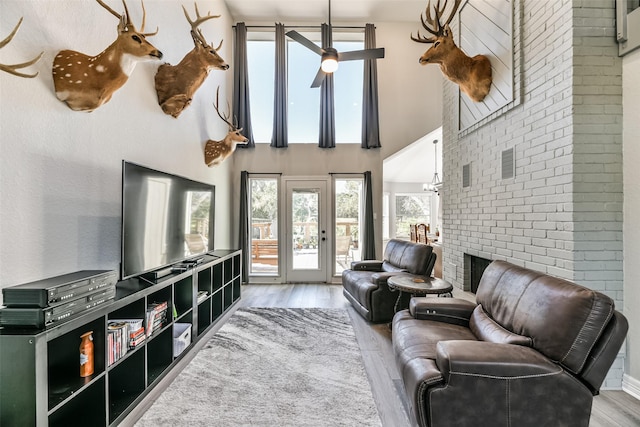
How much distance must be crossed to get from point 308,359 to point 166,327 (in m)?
1.24

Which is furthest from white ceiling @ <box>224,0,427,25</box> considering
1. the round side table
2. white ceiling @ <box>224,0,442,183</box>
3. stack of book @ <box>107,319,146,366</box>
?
stack of book @ <box>107,319,146,366</box>

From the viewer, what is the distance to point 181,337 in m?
2.76

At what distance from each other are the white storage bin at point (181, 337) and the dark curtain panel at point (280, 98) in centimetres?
371

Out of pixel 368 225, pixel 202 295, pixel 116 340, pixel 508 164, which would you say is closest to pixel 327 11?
pixel 368 225

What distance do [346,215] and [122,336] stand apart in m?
4.42

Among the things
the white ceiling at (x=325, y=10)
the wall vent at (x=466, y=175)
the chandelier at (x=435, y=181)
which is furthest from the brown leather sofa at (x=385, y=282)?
the chandelier at (x=435, y=181)

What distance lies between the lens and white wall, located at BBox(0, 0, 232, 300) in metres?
1.66

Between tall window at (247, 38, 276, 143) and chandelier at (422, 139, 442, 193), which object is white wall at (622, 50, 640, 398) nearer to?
tall window at (247, 38, 276, 143)

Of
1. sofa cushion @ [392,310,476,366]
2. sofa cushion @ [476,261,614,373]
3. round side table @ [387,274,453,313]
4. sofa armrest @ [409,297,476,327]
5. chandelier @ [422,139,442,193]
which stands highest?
chandelier @ [422,139,442,193]

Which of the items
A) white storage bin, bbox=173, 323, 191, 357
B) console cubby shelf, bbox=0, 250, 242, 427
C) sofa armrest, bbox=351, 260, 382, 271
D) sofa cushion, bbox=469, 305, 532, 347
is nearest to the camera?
console cubby shelf, bbox=0, 250, 242, 427

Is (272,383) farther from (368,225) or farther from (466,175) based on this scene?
(368,225)

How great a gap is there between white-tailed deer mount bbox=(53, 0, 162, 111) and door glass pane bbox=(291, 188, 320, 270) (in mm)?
3852

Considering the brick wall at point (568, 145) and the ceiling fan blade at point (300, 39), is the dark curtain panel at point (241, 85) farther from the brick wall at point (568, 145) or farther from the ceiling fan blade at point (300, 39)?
the brick wall at point (568, 145)

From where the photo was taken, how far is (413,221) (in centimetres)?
1016
